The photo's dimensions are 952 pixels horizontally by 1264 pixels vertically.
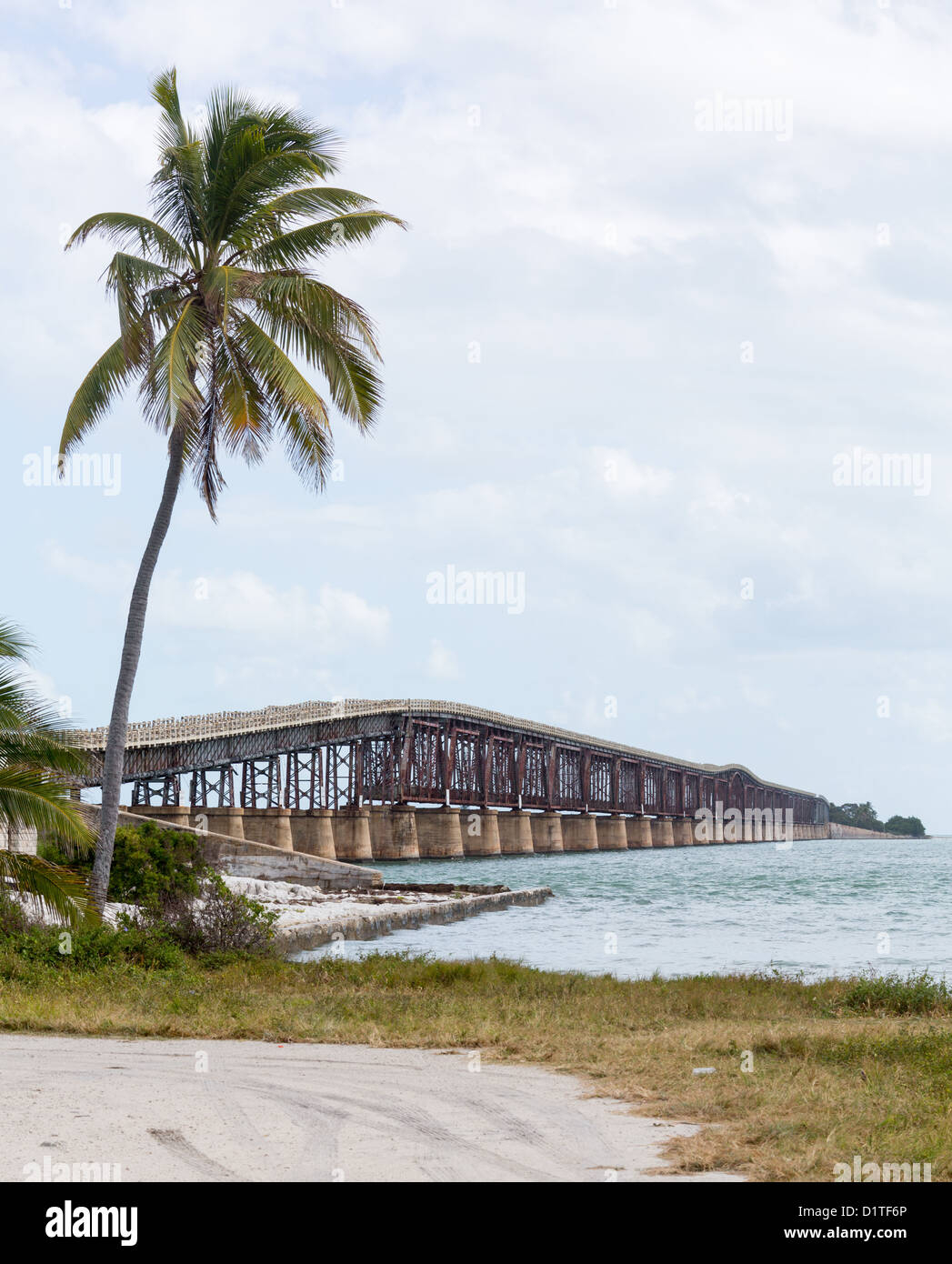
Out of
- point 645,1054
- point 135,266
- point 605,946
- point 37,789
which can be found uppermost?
point 135,266

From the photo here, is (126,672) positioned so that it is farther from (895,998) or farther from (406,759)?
(406,759)

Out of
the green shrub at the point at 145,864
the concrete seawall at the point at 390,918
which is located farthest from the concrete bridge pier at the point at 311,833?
the green shrub at the point at 145,864

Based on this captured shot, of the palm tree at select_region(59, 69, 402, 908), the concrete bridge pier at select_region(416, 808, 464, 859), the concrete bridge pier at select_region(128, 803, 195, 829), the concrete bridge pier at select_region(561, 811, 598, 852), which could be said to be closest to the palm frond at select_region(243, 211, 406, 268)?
the palm tree at select_region(59, 69, 402, 908)

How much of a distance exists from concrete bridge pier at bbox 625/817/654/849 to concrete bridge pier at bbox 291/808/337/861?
75578 millimetres

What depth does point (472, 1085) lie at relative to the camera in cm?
1023

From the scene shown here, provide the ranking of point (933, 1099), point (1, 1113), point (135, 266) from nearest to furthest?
point (1, 1113), point (933, 1099), point (135, 266)

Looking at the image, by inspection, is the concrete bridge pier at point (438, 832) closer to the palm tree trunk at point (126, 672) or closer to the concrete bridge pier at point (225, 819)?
the concrete bridge pier at point (225, 819)

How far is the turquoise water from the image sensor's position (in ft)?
92.1

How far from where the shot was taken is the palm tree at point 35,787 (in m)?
15.4

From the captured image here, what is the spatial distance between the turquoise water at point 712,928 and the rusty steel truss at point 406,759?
15.8m

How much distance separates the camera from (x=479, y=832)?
115688mm
